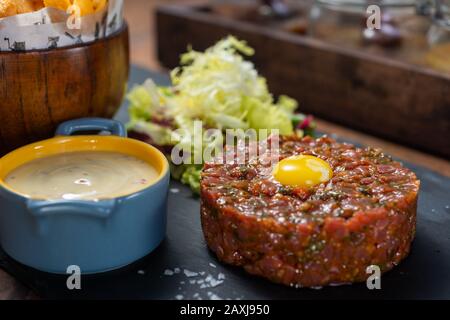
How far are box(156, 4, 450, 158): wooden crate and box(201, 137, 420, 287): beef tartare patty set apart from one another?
3.30ft

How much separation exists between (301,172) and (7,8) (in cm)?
109

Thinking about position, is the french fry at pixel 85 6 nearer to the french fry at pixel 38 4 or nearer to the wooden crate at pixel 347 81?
the french fry at pixel 38 4

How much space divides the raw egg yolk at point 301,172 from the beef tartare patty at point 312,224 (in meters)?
0.02

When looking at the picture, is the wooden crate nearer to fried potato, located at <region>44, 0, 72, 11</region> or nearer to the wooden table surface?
the wooden table surface

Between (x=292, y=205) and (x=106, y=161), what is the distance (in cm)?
66

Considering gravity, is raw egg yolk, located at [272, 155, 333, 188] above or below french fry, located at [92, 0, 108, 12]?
below

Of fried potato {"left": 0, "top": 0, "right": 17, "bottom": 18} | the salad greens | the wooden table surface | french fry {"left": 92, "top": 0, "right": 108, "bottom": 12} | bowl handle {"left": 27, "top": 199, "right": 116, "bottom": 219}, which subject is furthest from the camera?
the salad greens

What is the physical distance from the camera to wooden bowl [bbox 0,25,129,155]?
89.4 inches

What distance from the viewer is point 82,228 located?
1924 millimetres

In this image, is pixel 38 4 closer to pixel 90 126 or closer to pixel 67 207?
pixel 90 126

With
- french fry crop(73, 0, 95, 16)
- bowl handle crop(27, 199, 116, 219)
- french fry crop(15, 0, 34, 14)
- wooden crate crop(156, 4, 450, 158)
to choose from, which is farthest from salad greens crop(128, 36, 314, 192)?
bowl handle crop(27, 199, 116, 219)

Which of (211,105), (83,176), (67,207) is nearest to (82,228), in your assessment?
(67,207)

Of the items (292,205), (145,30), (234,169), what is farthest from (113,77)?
(145,30)
